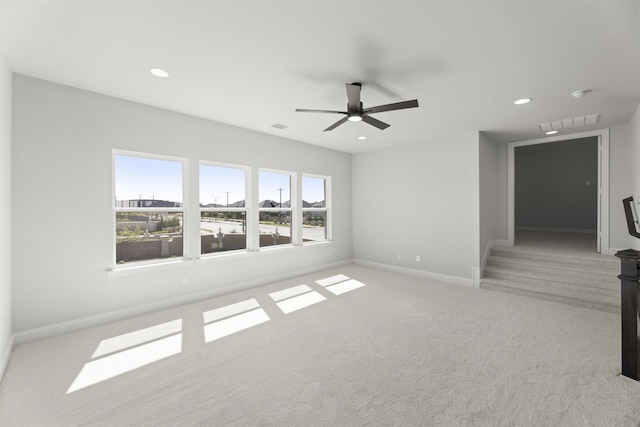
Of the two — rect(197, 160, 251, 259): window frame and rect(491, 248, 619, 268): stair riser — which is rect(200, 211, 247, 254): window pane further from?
rect(491, 248, 619, 268): stair riser

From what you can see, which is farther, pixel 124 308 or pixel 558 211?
pixel 558 211

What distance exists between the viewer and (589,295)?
3.88 metres

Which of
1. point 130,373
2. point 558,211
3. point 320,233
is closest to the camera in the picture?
point 130,373

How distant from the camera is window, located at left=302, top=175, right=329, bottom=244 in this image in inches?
228

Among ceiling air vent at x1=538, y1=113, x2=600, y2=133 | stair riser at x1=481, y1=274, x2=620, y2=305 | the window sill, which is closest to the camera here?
the window sill

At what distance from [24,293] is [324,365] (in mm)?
3148

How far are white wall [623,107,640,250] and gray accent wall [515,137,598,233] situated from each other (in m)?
3.68

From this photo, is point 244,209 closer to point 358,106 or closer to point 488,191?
point 358,106

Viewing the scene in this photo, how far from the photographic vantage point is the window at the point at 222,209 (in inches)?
169

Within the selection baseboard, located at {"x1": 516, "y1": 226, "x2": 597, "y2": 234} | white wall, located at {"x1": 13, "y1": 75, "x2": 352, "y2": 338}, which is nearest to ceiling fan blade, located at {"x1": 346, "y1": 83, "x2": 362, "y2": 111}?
white wall, located at {"x1": 13, "y1": 75, "x2": 352, "y2": 338}

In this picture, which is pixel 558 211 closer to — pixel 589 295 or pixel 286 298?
pixel 589 295

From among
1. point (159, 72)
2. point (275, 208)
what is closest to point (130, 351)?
point (159, 72)

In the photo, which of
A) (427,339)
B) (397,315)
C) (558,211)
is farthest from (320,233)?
(558,211)

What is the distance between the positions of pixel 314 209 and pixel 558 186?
26.0ft
